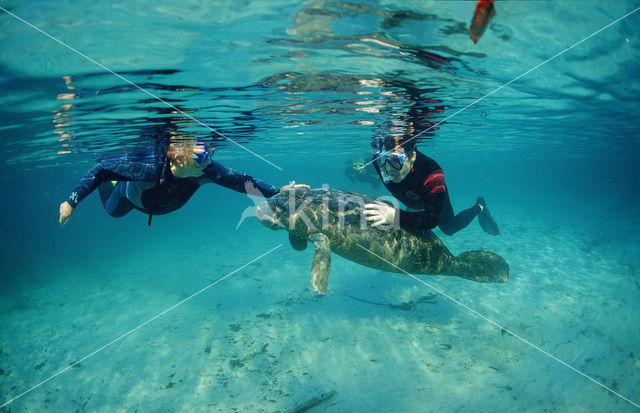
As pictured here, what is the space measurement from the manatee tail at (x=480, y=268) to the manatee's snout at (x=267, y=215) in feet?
15.1

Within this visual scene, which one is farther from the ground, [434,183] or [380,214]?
[434,183]

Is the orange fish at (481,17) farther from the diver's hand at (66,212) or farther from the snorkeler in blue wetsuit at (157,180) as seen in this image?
the diver's hand at (66,212)

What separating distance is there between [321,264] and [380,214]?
1556 mm

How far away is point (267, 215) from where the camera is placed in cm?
659

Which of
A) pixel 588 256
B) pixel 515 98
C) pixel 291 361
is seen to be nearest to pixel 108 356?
pixel 291 361

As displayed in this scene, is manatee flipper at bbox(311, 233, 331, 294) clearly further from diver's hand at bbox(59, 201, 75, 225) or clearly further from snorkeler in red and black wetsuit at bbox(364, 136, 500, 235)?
diver's hand at bbox(59, 201, 75, 225)

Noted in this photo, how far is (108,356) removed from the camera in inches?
329

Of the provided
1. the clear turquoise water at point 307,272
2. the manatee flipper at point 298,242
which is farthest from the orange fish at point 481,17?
the manatee flipper at point 298,242

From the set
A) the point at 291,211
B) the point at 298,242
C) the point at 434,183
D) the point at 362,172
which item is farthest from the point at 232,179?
the point at 362,172

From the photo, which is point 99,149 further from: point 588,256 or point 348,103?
point 588,256

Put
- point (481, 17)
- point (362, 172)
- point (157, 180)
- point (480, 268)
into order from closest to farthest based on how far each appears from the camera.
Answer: point (481, 17) < point (157, 180) < point (480, 268) < point (362, 172)

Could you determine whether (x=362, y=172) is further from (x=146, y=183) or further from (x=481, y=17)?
(x=481, y=17)

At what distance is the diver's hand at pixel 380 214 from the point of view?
5.67 m

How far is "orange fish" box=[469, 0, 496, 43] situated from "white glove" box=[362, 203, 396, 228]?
4.01 meters
